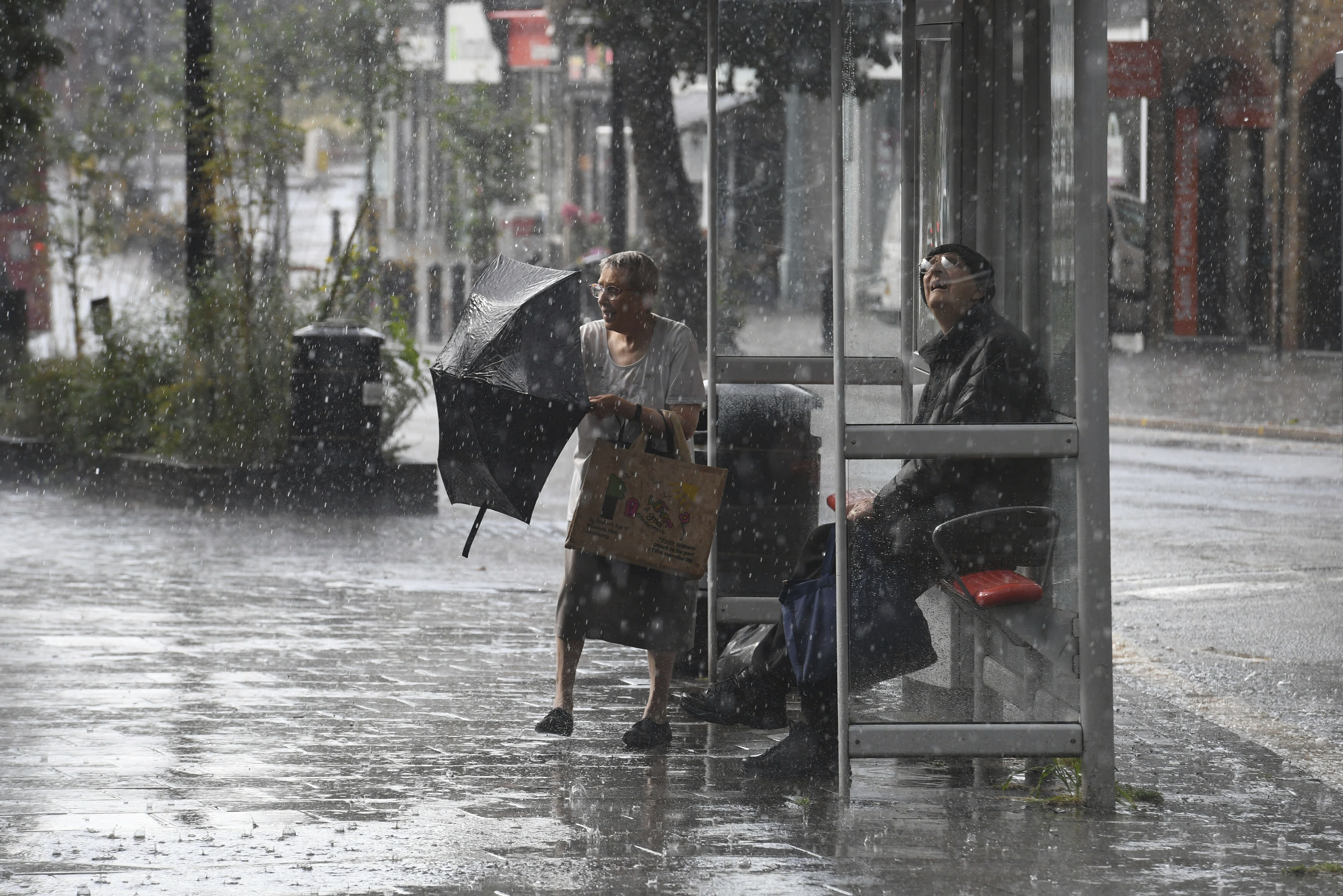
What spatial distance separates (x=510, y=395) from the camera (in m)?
5.86

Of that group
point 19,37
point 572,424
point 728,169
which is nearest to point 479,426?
point 572,424

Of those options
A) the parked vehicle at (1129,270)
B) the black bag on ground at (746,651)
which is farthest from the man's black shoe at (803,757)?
the parked vehicle at (1129,270)

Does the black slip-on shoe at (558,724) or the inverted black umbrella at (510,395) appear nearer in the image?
the inverted black umbrella at (510,395)

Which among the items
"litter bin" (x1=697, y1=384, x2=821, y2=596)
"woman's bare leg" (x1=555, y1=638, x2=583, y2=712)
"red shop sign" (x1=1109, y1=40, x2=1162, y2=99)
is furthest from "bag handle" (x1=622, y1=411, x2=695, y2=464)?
"red shop sign" (x1=1109, y1=40, x2=1162, y2=99)

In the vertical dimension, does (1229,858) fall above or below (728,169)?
below

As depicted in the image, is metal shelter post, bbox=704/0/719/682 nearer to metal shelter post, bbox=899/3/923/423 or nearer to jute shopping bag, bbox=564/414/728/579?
metal shelter post, bbox=899/3/923/423

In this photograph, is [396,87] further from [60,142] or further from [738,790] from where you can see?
[738,790]

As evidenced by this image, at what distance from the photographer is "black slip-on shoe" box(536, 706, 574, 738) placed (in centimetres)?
618

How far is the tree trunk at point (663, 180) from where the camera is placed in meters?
17.6

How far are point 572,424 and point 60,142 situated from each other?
16663 millimetres

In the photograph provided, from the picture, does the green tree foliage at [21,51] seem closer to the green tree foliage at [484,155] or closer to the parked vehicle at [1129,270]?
the green tree foliage at [484,155]

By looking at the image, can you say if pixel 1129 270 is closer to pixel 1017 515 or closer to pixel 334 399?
pixel 334 399

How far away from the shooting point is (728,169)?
7.70 m

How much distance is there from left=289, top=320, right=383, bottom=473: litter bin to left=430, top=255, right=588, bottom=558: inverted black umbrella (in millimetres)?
7052
